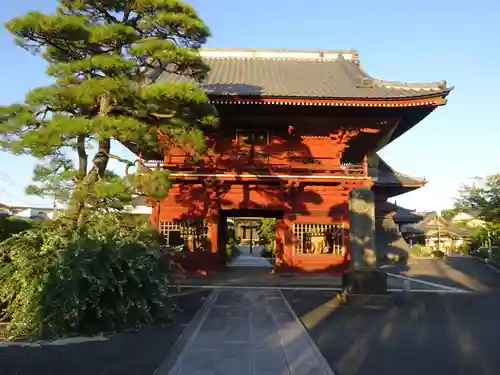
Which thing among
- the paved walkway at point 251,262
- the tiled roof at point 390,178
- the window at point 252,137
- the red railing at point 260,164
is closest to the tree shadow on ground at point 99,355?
the red railing at point 260,164

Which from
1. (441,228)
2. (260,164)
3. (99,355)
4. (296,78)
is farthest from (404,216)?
(441,228)

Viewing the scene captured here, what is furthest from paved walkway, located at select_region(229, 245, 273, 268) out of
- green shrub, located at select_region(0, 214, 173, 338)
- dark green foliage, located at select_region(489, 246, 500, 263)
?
green shrub, located at select_region(0, 214, 173, 338)

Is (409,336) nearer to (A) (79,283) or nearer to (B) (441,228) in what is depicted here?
(A) (79,283)

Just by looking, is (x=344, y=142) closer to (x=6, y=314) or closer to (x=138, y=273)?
(x=138, y=273)

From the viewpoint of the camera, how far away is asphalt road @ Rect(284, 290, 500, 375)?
5504mm

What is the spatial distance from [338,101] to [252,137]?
3896 mm

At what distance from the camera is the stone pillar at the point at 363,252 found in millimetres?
10688

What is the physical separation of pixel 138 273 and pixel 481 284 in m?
13.4

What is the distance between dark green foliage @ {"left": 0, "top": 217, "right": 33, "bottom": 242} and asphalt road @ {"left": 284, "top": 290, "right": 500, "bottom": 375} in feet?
21.4

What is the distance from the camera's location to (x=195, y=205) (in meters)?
16.4

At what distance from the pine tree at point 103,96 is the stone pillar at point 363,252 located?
4.72 meters

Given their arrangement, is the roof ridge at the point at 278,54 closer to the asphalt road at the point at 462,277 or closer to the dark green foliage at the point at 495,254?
the asphalt road at the point at 462,277

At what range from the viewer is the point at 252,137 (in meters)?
17.2

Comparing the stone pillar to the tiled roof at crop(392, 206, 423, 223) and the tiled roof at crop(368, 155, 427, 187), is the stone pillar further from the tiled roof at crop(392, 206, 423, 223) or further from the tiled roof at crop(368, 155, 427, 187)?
the tiled roof at crop(392, 206, 423, 223)
